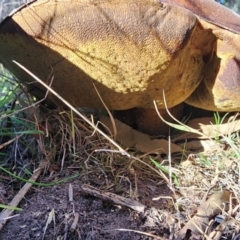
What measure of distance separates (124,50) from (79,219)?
38 centimetres

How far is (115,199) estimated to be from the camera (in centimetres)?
94

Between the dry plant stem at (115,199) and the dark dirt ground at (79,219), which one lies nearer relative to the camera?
the dark dirt ground at (79,219)

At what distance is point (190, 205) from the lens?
0.95m

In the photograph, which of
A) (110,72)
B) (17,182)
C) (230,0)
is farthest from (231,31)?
(230,0)

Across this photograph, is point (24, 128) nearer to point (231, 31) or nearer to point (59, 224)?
point (59, 224)

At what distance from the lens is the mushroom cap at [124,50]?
88cm

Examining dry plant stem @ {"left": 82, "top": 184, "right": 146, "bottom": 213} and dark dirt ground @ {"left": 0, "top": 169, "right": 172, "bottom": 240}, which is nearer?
dark dirt ground @ {"left": 0, "top": 169, "right": 172, "bottom": 240}

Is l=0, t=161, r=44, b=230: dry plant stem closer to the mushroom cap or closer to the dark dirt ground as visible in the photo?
the dark dirt ground

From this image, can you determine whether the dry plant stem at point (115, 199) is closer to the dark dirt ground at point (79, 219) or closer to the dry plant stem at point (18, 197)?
the dark dirt ground at point (79, 219)

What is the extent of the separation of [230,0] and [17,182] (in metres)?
2.64

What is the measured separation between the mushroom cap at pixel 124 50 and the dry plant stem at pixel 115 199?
0.91 ft

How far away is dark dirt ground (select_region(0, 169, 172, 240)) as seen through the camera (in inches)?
32.3

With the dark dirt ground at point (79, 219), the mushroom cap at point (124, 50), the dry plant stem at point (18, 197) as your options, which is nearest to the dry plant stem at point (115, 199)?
the dark dirt ground at point (79, 219)

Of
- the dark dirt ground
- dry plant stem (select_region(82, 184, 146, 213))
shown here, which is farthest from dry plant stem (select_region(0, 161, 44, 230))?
dry plant stem (select_region(82, 184, 146, 213))
